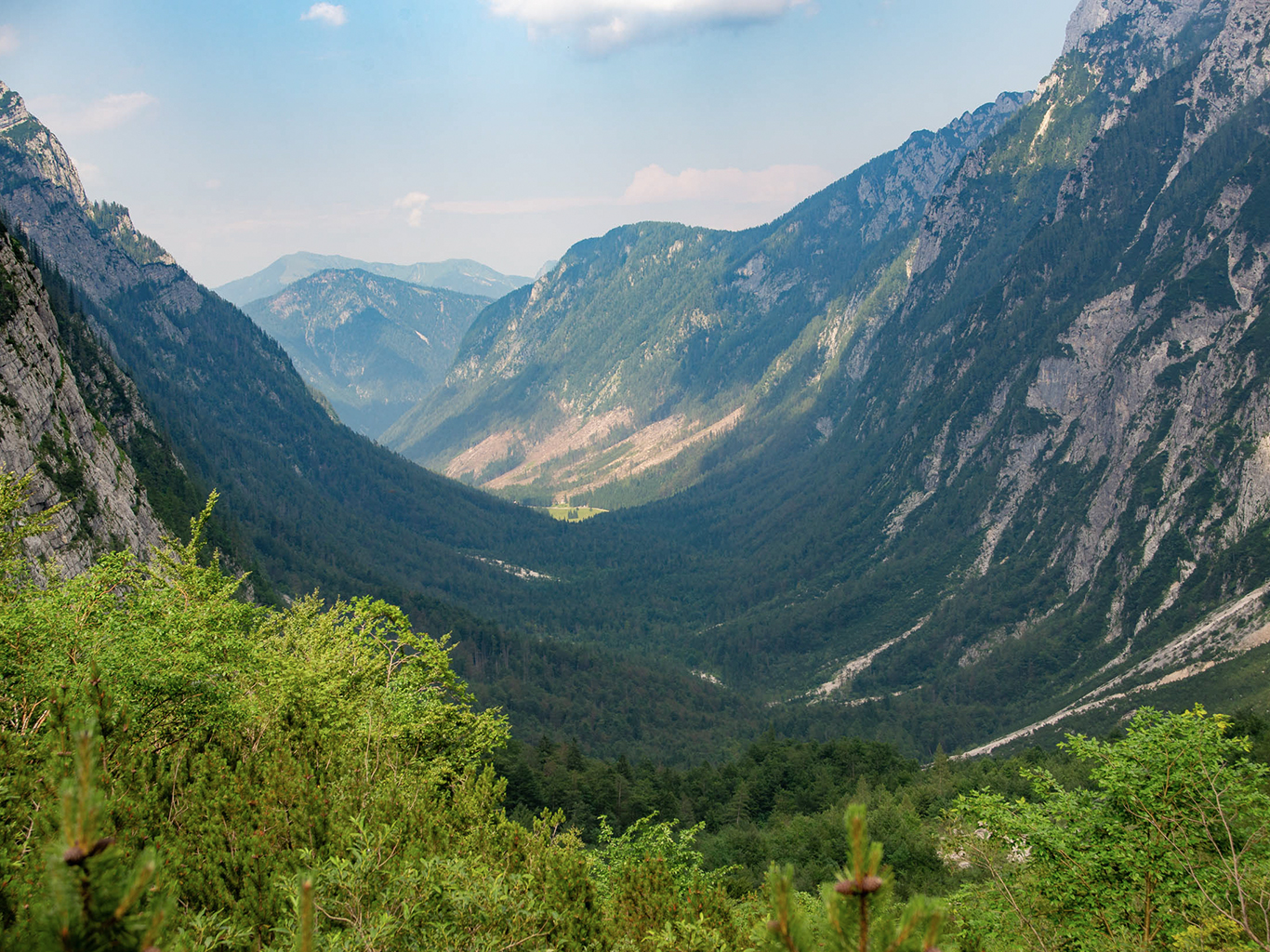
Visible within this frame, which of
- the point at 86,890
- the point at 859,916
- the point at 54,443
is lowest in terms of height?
the point at 859,916

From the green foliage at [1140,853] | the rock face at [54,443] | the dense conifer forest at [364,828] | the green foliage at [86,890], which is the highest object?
the rock face at [54,443]

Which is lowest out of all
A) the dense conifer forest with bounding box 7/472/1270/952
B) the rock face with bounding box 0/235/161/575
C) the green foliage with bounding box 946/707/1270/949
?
the green foliage with bounding box 946/707/1270/949

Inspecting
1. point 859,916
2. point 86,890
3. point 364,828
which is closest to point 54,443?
point 364,828

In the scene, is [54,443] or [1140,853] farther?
[54,443]

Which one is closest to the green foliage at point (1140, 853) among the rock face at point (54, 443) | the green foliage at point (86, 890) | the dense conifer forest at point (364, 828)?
the dense conifer forest at point (364, 828)

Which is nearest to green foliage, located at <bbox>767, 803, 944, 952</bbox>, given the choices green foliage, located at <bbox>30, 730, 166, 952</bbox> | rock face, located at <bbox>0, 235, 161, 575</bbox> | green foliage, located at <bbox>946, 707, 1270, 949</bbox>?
green foliage, located at <bbox>30, 730, 166, 952</bbox>

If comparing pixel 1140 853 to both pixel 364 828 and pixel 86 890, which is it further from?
pixel 86 890

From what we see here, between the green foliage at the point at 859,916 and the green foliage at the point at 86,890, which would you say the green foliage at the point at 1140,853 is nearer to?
the green foliage at the point at 859,916

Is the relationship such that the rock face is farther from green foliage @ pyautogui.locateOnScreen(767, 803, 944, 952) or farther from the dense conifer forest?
green foliage @ pyautogui.locateOnScreen(767, 803, 944, 952)

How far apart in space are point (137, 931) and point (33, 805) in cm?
1034

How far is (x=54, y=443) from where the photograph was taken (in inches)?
3036

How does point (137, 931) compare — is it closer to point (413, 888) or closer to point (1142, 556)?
point (413, 888)

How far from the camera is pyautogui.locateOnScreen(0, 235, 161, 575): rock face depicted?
68625 millimetres

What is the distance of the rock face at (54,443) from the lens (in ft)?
225
